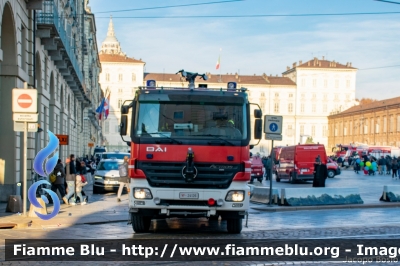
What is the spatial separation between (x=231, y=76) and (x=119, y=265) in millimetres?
139795

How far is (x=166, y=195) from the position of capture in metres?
12.9

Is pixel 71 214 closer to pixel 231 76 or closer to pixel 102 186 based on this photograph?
pixel 102 186

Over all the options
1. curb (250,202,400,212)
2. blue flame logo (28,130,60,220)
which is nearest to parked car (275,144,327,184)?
curb (250,202,400,212)

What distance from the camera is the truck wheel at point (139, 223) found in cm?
1391

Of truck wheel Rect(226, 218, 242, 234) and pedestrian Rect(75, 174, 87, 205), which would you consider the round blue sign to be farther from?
truck wheel Rect(226, 218, 242, 234)

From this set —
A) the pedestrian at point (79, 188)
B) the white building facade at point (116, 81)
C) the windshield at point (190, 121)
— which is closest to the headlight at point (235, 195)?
the windshield at point (190, 121)

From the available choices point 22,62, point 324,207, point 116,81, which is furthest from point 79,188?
point 116,81

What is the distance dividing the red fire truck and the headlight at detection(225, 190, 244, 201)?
1 centimetres

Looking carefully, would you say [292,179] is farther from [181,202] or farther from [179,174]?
[179,174]

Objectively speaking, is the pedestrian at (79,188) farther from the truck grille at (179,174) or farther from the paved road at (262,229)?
the truck grille at (179,174)

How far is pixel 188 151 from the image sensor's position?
12789 mm

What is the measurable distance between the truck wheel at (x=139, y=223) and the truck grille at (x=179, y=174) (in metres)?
1.31

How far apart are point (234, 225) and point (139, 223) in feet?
6.86

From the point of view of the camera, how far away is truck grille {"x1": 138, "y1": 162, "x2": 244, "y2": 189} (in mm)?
12867
